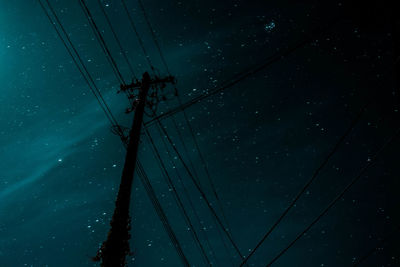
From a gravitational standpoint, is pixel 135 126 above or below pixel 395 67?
above

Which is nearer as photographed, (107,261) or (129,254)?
(107,261)

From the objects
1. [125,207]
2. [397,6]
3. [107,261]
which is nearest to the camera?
[397,6]

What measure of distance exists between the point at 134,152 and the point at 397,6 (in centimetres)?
449

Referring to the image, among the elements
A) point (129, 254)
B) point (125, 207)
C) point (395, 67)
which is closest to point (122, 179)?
point (125, 207)

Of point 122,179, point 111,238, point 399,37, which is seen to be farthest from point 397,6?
point 111,238

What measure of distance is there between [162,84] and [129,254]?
14.0 feet

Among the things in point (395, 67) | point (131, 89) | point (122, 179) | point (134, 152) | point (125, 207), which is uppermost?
point (131, 89)

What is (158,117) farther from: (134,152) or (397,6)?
(397,6)

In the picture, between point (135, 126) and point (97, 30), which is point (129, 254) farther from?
point (97, 30)

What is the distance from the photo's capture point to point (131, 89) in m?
6.93

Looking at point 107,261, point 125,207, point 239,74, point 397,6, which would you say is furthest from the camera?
point 239,74

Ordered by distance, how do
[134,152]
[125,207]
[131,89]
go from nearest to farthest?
[125,207] → [134,152] → [131,89]

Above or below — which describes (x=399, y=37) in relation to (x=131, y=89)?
below

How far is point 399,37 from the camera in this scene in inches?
133
